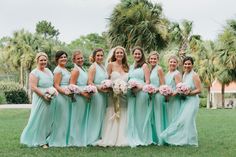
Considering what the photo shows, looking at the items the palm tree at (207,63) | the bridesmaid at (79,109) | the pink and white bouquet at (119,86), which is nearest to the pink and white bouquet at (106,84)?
the pink and white bouquet at (119,86)

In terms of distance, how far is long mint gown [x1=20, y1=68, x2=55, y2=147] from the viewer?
1209 centimetres

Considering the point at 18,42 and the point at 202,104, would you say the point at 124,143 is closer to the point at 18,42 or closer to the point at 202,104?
the point at 18,42

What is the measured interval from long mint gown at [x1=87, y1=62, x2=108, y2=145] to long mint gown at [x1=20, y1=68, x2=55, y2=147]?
0.99 metres

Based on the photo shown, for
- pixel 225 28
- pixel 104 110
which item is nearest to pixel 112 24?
pixel 225 28

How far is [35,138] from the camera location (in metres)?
12.1

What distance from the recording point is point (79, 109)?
12.3 meters

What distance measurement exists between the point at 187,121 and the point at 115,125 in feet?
5.66

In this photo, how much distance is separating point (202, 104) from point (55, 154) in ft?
158

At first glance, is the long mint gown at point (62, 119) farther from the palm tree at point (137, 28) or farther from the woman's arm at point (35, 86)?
the palm tree at point (137, 28)

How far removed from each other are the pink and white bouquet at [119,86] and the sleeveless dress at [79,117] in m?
0.80

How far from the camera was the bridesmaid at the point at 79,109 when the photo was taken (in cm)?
1223

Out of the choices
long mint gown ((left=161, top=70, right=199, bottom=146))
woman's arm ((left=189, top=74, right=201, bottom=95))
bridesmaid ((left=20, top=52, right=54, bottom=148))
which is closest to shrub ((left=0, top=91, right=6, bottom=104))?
bridesmaid ((left=20, top=52, right=54, bottom=148))

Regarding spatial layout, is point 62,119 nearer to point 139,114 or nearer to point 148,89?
point 139,114

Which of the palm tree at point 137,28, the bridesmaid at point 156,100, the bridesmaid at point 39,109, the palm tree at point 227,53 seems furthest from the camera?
the palm tree at point 227,53
